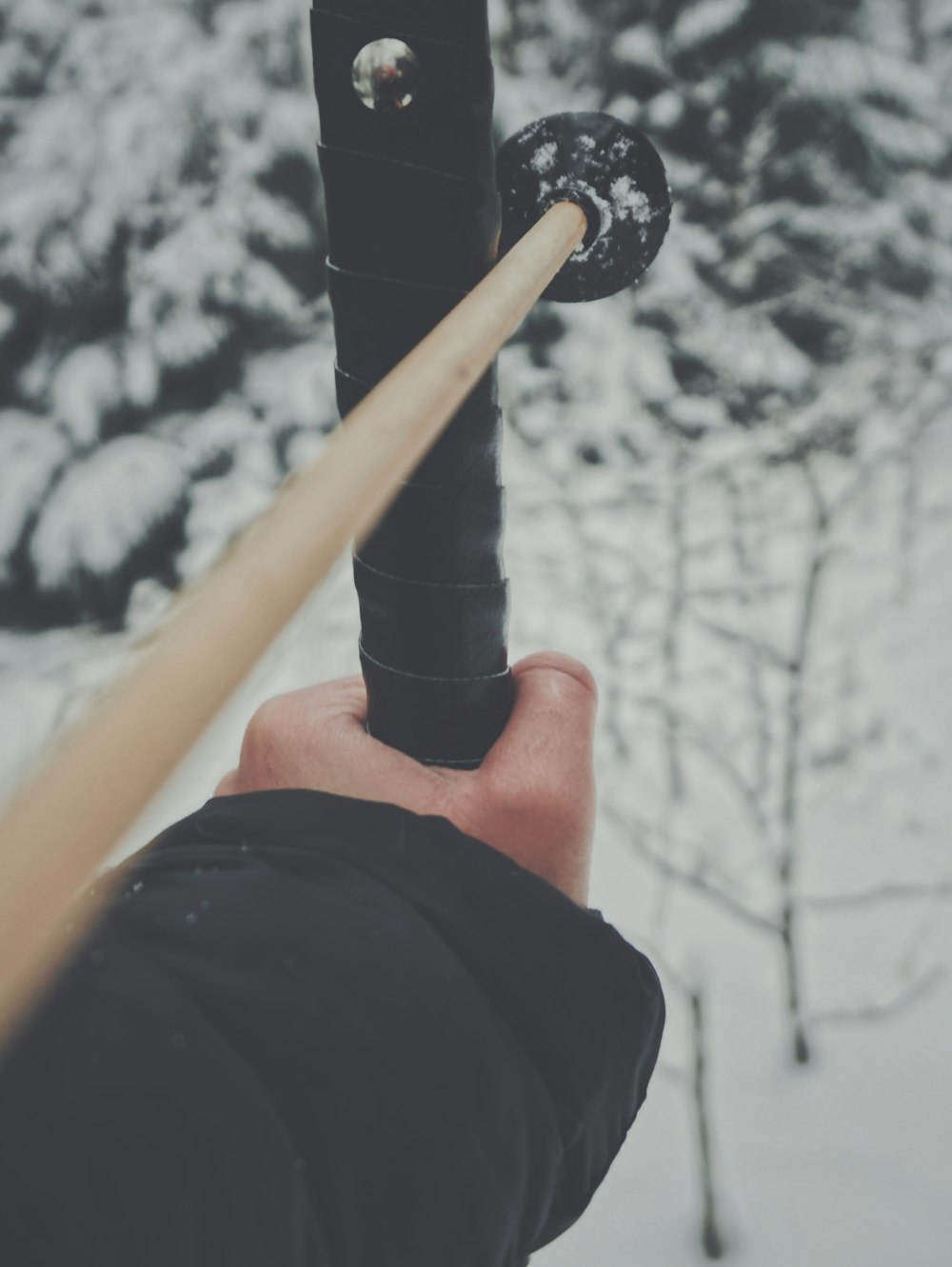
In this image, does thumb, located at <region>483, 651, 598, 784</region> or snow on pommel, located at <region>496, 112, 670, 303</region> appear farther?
snow on pommel, located at <region>496, 112, 670, 303</region>

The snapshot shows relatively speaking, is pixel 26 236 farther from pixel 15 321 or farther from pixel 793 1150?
pixel 793 1150

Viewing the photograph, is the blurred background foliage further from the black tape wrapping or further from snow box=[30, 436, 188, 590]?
the black tape wrapping

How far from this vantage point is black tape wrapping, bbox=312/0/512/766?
57 centimetres

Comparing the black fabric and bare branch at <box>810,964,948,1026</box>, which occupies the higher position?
the black fabric

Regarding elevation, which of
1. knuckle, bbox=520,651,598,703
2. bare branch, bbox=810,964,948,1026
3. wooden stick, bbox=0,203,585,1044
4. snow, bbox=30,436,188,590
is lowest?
snow, bbox=30,436,188,590

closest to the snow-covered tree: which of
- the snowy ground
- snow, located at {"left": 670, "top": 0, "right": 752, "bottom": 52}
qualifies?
the snowy ground

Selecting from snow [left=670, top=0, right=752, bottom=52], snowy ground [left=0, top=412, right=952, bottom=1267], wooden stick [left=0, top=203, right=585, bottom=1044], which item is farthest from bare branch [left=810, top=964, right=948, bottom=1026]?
snow [left=670, top=0, right=752, bottom=52]

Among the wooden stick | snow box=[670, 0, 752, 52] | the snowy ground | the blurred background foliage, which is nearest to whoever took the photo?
the wooden stick

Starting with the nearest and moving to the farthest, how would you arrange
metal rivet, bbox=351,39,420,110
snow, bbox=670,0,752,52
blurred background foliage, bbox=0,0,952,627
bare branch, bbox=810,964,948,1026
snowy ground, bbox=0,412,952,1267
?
metal rivet, bbox=351,39,420,110, snowy ground, bbox=0,412,952,1267, bare branch, bbox=810,964,948,1026, blurred background foliage, bbox=0,0,952,627, snow, bbox=670,0,752,52

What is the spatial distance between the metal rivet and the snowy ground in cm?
85

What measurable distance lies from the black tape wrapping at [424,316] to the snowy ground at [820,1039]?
64 cm

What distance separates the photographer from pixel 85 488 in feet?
18.6

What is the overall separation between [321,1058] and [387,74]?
58 centimetres

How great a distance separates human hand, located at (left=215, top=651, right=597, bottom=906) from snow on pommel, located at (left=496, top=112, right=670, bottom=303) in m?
0.38
